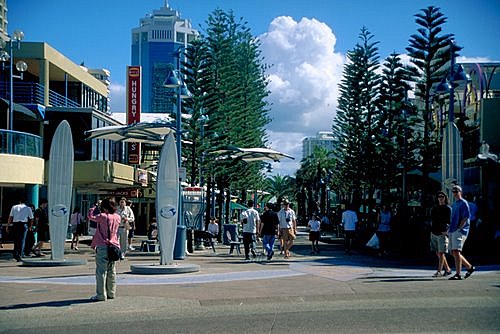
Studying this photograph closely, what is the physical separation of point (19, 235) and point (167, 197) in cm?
553

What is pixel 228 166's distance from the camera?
1307 inches

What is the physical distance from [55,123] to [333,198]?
54041 millimetres

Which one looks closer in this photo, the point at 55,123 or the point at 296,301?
the point at 296,301

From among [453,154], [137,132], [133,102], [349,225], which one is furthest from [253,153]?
[133,102]

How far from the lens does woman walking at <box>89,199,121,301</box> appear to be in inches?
442

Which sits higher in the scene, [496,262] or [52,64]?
[52,64]

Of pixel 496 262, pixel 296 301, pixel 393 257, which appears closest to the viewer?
pixel 296 301

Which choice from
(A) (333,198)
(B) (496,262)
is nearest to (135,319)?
(B) (496,262)

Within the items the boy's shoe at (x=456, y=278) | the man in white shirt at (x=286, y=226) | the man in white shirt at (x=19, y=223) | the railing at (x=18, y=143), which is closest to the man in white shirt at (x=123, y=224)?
the man in white shirt at (x=19, y=223)

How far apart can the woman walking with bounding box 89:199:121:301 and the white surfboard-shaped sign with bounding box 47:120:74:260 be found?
246 inches

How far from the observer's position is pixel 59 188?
57.7 feet

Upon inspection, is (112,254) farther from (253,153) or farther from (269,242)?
(253,153)

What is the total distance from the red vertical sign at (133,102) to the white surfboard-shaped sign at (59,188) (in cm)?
2261

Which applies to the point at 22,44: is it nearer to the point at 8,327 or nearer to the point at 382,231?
the point at 382,231
